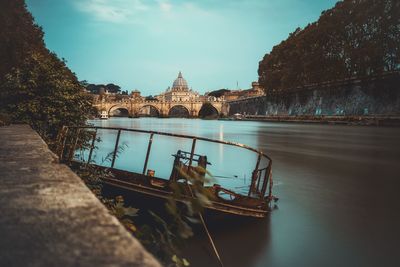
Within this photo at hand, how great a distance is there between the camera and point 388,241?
Result: 21.1 feet

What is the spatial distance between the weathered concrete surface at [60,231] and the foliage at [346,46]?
4242 centimetres

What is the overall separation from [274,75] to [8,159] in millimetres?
58399

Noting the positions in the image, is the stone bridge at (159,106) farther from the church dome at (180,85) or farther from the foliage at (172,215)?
the foliage at (172,215)

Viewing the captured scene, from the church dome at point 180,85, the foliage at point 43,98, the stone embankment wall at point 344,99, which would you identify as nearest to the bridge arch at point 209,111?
the stone embankment wall at point 344,99

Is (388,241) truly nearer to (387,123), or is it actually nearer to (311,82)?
(387,123)

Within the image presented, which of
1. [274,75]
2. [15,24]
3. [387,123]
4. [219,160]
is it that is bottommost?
[219,160]

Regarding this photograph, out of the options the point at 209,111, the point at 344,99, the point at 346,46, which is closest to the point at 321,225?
the point at 346,46

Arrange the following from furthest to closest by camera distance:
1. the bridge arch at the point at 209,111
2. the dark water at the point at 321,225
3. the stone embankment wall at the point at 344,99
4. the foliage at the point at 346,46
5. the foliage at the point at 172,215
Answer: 1. the bridge arch at the point at 209,111
2. the foliage at the point at 346,46
3. the stone embankment wall at the point at 344,99
4. the dark water at the point at 321,225
5. the foliage at the point at 172,215

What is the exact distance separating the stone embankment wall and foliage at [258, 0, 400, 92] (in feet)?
4.88

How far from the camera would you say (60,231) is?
138 centimetres

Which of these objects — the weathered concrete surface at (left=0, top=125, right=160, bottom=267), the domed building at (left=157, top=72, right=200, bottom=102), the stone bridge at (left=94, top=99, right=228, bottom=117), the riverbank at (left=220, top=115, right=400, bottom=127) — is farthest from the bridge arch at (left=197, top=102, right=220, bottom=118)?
the weathered concrete surface at (left=0, top=125, right=160, bottom=267)

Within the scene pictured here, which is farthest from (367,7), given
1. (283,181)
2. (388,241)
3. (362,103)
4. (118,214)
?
(118,214)

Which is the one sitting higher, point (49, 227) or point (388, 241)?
point (49, 227)

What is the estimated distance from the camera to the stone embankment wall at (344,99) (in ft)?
127
